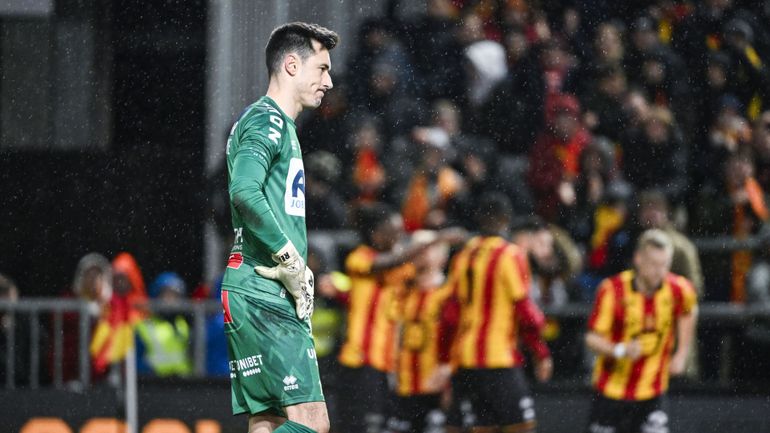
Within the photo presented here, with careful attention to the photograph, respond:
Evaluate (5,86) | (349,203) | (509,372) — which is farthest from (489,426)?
(5,86)

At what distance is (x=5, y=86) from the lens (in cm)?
1041

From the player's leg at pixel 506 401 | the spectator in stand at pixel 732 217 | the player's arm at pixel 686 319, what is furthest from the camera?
the spectator in stand at pixel 732 217

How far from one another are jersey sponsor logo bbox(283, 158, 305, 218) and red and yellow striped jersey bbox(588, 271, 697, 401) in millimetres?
3381

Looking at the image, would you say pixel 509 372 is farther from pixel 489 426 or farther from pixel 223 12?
pixel 223 12

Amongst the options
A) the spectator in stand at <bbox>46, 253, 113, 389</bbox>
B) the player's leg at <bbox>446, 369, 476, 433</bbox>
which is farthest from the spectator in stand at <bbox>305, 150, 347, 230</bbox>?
the player's leg at <bbox>446, 369, 476, 433</bbox>

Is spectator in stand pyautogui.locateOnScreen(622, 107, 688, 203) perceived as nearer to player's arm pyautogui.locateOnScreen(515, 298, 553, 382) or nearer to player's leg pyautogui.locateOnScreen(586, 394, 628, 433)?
player's arm pyautogui.locateOnScreen(515, 298, 553, 382)

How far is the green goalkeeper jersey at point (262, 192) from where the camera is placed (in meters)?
4.48

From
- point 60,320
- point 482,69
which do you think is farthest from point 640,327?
point 60,320

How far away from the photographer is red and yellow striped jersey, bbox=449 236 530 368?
8172 mm

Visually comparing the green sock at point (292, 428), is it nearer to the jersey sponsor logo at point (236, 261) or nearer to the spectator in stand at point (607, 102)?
the jersey sponsor logo at point (236, 261)

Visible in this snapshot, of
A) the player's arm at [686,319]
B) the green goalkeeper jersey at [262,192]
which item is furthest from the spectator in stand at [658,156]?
the green goalkeeper jersey at [262,192]

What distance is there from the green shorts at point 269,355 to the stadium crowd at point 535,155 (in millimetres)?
3820

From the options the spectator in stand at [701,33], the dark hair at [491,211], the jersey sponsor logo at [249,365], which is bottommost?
the jersey sponsor logo at [249,365]

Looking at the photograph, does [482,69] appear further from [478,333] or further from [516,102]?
[478,333]
